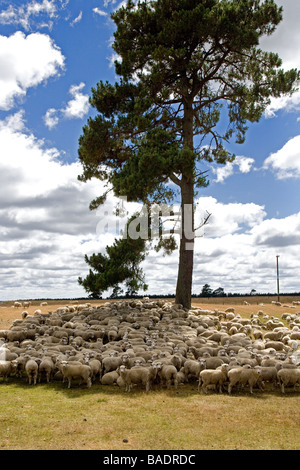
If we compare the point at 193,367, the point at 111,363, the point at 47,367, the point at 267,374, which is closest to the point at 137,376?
the point at 111,363

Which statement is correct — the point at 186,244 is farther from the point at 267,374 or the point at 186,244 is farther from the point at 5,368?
the point at 5,368

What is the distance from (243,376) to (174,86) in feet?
63.5

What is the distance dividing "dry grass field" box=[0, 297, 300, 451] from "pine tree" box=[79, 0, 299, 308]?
42.6ft

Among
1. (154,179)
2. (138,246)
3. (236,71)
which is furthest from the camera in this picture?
(236,71)

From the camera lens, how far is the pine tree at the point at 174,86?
22.8 m

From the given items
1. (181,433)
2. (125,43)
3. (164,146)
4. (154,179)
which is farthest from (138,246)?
(181,433)

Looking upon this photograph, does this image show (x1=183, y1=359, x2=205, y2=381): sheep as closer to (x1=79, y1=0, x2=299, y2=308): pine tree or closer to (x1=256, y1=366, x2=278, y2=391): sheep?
(x1=256, y1=366, x2=278, y2=391): sheep

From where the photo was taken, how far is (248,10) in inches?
944

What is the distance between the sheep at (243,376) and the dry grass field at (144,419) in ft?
1.02

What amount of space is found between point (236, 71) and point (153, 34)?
599cm

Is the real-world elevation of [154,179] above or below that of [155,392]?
above

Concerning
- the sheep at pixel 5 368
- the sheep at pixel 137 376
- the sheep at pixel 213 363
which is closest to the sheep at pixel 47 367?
the sheep at pixel 5 368
